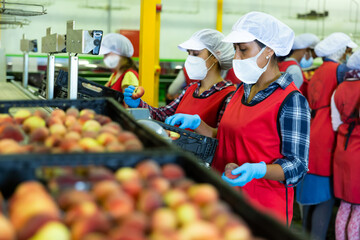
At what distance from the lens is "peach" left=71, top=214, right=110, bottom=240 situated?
70cm

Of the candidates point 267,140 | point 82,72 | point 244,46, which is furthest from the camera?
point 82,72

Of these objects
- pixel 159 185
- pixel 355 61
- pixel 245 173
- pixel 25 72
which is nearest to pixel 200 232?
pixel 159 185

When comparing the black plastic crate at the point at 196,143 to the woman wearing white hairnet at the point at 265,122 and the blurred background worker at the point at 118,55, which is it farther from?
the blurred background worker at the point at 118,55

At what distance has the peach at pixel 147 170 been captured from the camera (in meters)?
0.86

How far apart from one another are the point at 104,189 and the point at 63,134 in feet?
1.44

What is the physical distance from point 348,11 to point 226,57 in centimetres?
595

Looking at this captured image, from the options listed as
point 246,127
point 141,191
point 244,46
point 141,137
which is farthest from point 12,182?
point 244,46

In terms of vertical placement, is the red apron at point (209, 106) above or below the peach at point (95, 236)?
above

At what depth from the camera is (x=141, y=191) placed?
0.83m

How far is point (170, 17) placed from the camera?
6574 mm

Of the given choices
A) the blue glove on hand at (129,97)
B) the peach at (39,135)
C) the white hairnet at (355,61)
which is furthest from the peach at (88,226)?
the white hairnet at (355,61)

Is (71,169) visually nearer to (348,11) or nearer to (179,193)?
(179,193)

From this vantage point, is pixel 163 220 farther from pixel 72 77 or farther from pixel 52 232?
pixel 72 77

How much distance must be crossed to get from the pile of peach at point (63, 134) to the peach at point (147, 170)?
0.15m
